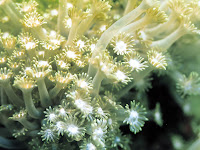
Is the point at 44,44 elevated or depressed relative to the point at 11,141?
elevated

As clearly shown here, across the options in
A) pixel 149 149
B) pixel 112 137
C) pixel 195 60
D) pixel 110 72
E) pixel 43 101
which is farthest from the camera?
pixel 195 60

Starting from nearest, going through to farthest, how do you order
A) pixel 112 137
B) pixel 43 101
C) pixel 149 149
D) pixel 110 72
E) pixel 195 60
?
pixel 110 72
pixel 43 101
pixel 112 137
pixel 149 149
pixel 195 60

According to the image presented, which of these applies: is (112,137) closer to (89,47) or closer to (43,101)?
(43,101)

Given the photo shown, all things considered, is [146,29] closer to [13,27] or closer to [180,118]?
[180,118]

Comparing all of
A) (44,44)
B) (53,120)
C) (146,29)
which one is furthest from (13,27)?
(146,29)

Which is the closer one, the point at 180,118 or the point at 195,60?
the point at 180,118

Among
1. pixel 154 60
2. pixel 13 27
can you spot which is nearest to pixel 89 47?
pixel 154 60

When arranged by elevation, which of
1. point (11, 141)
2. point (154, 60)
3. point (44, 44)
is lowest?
point (11, 141)
